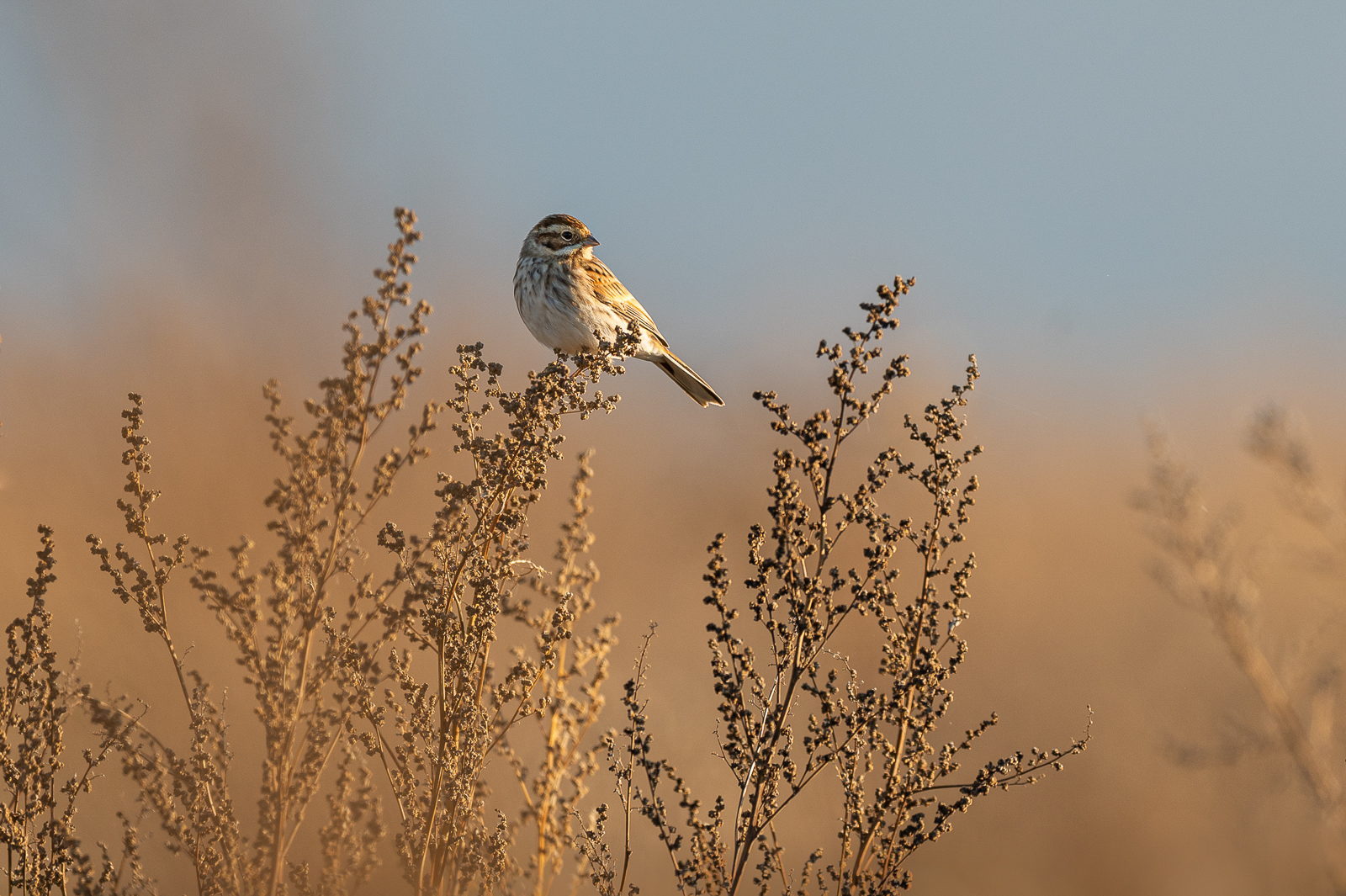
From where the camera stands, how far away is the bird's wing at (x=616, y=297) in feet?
20.4

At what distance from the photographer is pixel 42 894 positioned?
2.46 metres

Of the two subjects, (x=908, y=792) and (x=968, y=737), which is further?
(x=968, y=737)

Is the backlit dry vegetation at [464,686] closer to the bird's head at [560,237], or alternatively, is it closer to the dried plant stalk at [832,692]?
the dried plant stalk at [832,692]

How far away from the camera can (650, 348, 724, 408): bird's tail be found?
6340mm

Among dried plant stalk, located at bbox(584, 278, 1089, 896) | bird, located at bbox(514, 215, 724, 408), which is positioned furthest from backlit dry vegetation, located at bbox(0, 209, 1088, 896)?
bird, located at bbox(514, 215, 724, 408)

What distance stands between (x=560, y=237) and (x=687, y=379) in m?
1.21

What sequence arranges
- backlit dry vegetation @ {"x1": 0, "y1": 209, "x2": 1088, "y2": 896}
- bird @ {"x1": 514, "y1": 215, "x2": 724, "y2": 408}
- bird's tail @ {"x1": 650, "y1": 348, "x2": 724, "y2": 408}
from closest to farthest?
backlit dry vegetation @ {"x1": 0, "y1": 209, "x2": 1088, "y2": 896} < bird @ {"x1": 514, "y1": 215, "x2": 724, "y2": 408} < bird's tail @ {"x1": 650, "y1": 348, "x2": 724, "y2": 408}

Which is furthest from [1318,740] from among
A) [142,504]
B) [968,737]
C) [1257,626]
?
[142,504]

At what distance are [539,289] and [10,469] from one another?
16.1 feet

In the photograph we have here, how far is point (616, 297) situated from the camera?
252 inches

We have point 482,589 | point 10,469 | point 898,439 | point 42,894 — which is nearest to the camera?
point 42,894

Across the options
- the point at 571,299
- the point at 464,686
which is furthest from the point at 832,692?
the point at 571,299

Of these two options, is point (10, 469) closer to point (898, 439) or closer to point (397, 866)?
point (397, 866)

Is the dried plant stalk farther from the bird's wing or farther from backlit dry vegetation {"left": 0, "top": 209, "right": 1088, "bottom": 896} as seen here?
the bird's wing
